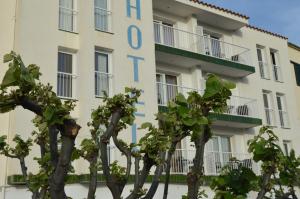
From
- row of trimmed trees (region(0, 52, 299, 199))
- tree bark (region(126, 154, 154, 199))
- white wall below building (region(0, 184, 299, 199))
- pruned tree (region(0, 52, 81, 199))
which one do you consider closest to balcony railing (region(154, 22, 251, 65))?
white wall below building (region(0, 184, 299, 199))

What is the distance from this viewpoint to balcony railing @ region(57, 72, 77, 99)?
625 inches

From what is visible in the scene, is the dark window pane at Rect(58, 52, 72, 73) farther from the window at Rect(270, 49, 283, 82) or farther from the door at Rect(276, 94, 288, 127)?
the window at Rect(270, 49, 283, 82)

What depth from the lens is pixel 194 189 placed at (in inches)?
245

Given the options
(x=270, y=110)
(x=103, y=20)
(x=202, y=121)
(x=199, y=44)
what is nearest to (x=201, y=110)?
(x=202, y=121)

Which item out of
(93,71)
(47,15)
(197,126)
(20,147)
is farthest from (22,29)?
(197,126)

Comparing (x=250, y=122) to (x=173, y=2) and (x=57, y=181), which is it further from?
(x=57, y=181)

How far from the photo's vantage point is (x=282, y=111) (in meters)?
24.6

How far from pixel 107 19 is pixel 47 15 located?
8.89 feet

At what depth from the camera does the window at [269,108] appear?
23.7m

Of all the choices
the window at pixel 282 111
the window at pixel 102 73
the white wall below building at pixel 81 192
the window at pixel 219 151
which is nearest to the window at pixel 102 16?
the window at pixel 102 73

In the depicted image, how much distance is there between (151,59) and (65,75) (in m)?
3.85

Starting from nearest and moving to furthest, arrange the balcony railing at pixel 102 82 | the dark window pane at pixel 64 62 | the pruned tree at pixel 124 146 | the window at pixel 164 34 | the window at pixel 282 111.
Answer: the pruned tree at pixel 124 146, the dark window pane at pixel 64 62, the balcony railing at pixel 102 82, the window at pixel 164 34, the window at pixel 282 111

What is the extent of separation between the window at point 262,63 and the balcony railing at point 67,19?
12.2 metres

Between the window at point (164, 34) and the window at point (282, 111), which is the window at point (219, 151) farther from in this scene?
the window at point (164, 34)
